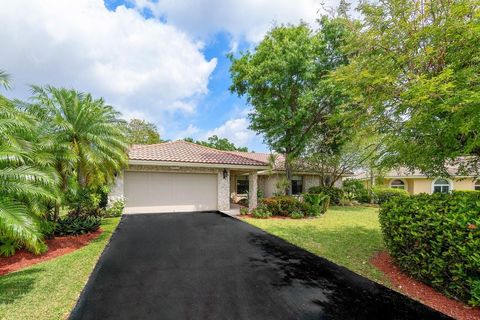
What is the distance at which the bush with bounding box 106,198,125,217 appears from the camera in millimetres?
13008

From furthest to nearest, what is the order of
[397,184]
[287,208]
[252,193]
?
[397,184] < [252,193] < [287,208]

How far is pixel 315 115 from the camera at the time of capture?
1667 cm

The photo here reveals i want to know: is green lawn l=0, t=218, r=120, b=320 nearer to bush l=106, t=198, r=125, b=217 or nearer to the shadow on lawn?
the shadow on lawn

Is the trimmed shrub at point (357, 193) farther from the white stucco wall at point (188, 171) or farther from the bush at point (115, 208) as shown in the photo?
the bush at point (115, 208)

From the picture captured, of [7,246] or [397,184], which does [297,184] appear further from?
[7,246]

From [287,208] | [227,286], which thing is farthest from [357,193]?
[227,286]

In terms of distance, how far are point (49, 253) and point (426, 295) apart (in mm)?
10004

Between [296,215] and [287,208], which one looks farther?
[287,208]

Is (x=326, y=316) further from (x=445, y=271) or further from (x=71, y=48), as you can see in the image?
(x=71, y=48)

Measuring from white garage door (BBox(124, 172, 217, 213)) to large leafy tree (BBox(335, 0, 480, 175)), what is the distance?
10644 mm

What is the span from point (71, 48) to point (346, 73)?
11.1 metres

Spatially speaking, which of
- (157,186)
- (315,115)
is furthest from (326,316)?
(315,115)

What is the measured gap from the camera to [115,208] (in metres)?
13.1

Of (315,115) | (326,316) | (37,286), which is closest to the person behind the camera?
(326,316)
